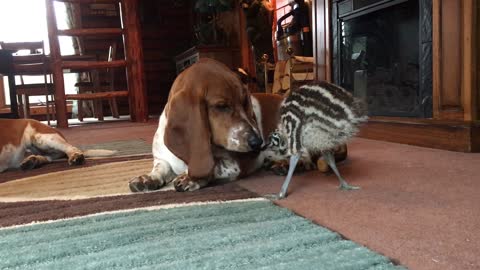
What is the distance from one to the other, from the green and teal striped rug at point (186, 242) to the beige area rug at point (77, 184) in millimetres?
412

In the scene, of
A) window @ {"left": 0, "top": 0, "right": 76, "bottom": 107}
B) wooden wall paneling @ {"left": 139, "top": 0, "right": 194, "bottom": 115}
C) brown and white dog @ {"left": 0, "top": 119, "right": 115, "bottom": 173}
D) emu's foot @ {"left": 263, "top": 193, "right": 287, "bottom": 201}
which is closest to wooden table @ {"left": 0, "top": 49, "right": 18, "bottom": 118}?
brown and white dog @ {"left": 0, "top": 119, "right": 115, "bottom": 173}

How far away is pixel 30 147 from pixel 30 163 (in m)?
0.22

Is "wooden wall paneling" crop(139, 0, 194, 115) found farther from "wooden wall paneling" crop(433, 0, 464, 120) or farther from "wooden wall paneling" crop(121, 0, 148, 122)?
"wooden wall paneling" crop(433, 0, 464, 120)

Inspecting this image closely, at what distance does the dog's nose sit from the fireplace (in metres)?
1.35

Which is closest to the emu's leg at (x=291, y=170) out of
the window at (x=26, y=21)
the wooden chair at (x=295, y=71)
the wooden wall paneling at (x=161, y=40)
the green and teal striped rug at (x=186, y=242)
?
the green and teal striped rug at (x=186, y=242)

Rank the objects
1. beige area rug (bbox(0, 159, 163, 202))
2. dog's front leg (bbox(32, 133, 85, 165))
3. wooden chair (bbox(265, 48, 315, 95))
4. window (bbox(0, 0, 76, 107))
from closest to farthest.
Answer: beige area rug (bbox(0, 159, 163, 202)) → dog's front leg (bbox(32, 133, 85, 165)) → wooden chair (bbox(265, 48, 315, 95)) → window (bbox(0, 0, 76, 107))

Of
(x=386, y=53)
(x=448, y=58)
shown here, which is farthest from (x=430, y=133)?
(x=386, y=53)

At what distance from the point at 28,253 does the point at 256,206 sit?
61cm

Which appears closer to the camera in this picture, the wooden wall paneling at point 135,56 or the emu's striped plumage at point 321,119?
the emu's striped plumage at point 321,119

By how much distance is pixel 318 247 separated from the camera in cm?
99

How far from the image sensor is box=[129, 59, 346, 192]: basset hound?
5.19 ft

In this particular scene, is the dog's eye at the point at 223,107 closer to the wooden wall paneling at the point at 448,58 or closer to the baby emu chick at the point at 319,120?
the baby emu chick at the point at 319,120

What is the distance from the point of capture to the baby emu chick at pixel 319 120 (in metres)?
1.43

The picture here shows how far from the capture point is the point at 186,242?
105 centimetres
